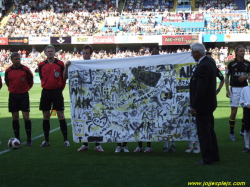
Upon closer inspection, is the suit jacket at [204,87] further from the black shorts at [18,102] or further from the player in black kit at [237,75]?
the black shorts at [18,102]

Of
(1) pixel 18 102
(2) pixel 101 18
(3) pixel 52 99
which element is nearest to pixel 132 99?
(3) pixel 52 99

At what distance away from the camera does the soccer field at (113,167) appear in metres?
5.20

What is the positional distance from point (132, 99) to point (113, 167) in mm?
1605

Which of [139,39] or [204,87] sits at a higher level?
[139,39]

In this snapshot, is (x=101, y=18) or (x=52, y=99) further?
(x=101, y=18)

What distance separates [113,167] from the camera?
6.06 m

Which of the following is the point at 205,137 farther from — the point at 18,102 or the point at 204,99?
the point at 18,102

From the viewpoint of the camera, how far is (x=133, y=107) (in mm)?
7176

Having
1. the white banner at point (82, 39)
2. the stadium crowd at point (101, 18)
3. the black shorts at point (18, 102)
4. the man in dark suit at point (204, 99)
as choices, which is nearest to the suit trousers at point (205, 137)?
Answer: the man in dark suit at point (204, 99)

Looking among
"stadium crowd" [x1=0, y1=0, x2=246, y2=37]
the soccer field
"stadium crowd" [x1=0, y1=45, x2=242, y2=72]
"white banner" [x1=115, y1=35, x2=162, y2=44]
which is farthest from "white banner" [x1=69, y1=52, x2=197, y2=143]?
"stadium crowd" [x1=0, y1=0, x2=246, y2=37]

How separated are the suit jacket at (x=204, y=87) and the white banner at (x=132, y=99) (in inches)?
37.1

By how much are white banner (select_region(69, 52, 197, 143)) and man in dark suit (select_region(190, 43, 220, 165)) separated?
2.93 feet

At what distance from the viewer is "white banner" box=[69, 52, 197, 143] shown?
23.1ft

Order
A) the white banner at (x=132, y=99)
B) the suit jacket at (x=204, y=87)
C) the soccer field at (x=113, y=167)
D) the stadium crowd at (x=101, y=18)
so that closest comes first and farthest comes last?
1. the soccer field at (x=113, y=167)
2. the suit jacket at (x=204, y=87)
3. the white banner at (x=132, y=99)
4. the stadium crowd at (x=101, y=18)
